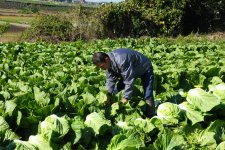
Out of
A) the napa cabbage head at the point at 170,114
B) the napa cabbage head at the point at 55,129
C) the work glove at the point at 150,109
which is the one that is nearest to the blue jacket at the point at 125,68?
the work glove at the point at 150,109

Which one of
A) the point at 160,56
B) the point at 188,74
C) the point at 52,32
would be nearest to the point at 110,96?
the point at 188,74

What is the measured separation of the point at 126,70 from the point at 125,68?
3cm

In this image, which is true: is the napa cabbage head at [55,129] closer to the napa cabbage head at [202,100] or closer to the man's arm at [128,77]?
the man's arm at [128,77]

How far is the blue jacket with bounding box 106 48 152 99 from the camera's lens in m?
5.75

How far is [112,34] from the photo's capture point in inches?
933

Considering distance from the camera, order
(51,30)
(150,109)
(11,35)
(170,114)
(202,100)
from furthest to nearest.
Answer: (11,35) → (51,30) → (150,109) → (202,100) → (170,114)

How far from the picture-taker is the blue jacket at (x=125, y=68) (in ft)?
18.9

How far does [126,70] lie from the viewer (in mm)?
5777

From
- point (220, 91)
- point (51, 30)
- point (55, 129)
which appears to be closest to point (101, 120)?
point (55, 129)

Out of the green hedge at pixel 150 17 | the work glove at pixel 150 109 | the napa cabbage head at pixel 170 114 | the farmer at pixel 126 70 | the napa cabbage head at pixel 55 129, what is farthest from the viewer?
the green hedge at pixel 150 17

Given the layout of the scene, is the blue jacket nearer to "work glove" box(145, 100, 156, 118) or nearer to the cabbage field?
the cabbage field

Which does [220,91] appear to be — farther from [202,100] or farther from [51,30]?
[51,30]

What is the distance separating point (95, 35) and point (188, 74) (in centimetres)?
1488

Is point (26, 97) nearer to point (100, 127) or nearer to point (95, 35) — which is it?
point (100, 127)
